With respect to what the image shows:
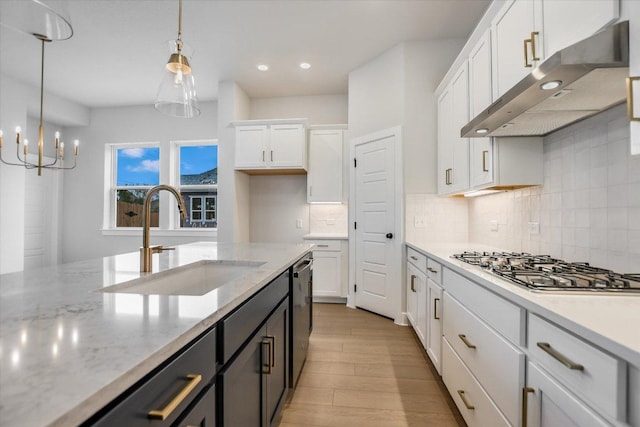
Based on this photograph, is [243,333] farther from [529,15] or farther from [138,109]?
[138,109]

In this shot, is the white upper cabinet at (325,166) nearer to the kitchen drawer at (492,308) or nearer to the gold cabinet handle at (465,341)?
the kitchen drawer at (492,308)

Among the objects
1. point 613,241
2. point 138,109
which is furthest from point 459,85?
point 138,109

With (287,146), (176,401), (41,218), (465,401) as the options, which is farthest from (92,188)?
(465,401)

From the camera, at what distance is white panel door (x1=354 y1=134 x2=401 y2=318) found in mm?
3455

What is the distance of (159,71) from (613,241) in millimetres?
4941

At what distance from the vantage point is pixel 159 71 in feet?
13.8

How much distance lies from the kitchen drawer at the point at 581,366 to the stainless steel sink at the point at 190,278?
1.20 metres

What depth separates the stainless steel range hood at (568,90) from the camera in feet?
3.44

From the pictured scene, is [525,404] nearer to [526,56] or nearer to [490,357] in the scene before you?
[490,357]

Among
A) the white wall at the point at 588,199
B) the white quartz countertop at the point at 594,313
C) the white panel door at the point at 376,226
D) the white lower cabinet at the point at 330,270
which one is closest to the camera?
the white quartz countertop at the point at 594,313

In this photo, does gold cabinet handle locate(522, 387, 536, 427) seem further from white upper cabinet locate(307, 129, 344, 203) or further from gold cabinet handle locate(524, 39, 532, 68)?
white upper cabinet locate(307, 129, 344, 203)

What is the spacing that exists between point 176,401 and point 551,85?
1604 mm

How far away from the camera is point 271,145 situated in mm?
4305

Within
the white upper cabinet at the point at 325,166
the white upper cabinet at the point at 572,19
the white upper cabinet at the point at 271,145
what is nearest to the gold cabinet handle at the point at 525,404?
the white upper cabinet at the point at 572,19
